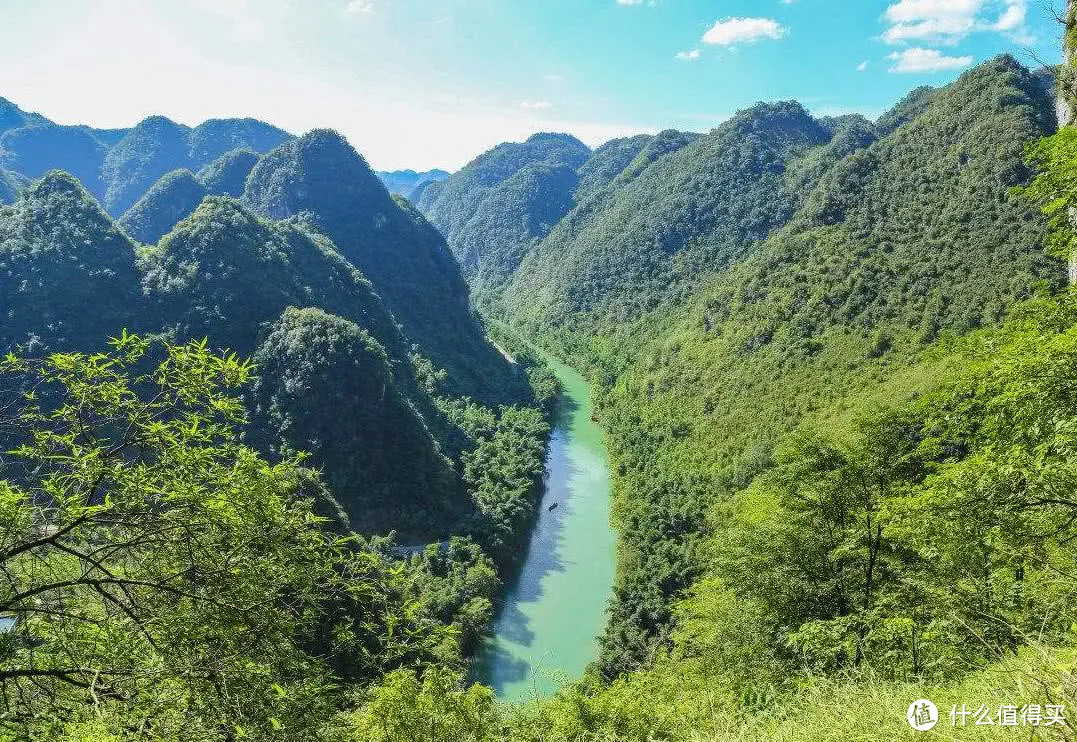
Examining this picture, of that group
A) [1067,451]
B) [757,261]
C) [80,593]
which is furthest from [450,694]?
[757,261]

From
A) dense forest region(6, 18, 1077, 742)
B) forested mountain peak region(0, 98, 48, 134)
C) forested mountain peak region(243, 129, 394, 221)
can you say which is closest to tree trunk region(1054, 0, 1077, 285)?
dense forest region(6, 18, 1077, 742)

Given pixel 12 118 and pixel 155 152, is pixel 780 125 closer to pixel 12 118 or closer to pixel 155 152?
pixel 155 152

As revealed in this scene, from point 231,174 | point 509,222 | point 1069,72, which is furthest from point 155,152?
point 1069,72

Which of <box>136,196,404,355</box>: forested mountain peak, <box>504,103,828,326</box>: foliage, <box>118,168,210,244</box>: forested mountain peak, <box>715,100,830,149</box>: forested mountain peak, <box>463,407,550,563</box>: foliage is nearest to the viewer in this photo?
<box>463,407,550,563</box>: foliage

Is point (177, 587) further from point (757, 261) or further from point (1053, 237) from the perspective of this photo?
point (757, 261)

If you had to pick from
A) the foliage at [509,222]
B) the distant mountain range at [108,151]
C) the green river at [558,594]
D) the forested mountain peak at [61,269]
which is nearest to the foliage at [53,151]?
the distant mountain range at [108,151]

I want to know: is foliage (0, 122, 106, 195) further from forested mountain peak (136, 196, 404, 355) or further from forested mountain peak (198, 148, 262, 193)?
forested mountain peak (136, 196, 404, 355)
